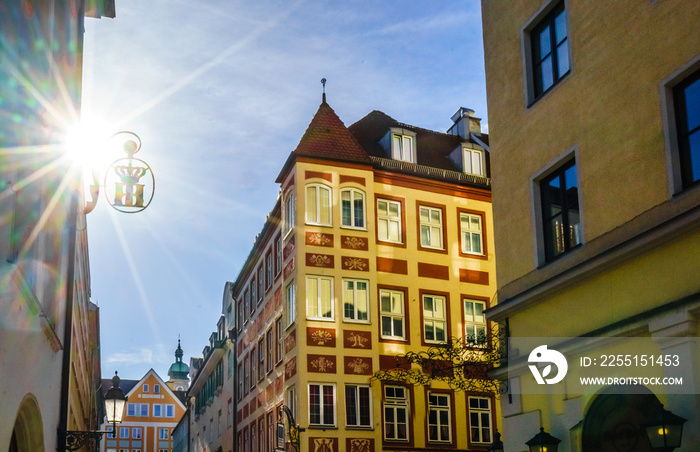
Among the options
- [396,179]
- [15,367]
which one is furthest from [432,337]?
[15,367]

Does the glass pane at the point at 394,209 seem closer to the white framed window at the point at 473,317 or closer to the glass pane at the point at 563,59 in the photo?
the white framed window at the point at 473,317

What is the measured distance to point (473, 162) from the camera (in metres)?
33.8

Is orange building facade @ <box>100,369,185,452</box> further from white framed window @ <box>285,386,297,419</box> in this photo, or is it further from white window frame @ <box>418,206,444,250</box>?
white window frame @ <box>418,206,444,250</box>

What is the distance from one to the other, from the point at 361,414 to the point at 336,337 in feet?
8.18

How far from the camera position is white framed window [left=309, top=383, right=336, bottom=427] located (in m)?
27.5

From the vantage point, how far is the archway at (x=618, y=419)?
11.5 metres

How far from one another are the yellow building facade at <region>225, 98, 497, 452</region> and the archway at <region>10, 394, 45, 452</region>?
15796mm

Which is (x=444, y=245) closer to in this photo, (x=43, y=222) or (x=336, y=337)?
(x=336, y=337)

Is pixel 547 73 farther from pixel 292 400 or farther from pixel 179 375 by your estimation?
pixel 179 375

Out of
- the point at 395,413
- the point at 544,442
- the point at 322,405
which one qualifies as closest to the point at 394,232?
the point at 395,413

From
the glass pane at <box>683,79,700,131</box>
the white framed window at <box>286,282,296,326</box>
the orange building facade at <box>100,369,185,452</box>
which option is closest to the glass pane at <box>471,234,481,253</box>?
the white framed window at <box>286,282,296,326</box>

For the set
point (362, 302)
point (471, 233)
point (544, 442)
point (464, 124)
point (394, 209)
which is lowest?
point (544, 442)

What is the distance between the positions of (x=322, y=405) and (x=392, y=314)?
12.9 feet

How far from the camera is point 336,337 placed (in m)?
28.4
